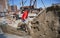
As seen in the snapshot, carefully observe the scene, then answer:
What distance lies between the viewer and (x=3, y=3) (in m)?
27.0

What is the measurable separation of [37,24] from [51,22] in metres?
1.03

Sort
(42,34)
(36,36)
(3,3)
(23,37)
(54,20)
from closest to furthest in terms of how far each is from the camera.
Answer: (54,20) < (42,34) < (36,36) < (23,37) < (3,3)

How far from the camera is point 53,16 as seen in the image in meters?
3.15

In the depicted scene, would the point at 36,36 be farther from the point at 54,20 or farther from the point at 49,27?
A: the point at 54,20

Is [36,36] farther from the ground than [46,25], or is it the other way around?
[46,25]

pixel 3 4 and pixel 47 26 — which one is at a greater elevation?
pixel 47 26

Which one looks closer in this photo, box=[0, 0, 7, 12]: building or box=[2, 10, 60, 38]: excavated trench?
box=[2, 10, 60, 38]: excavated trench

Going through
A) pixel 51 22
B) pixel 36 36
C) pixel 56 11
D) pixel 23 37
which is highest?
pixel 56 11

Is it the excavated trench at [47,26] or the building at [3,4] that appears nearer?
the excavated trench at [47,26]

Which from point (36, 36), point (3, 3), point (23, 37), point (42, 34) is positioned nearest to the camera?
point (42, 34)

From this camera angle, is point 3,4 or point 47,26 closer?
point 47,26

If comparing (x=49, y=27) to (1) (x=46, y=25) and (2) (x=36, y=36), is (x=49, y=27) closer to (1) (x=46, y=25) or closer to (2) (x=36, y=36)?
(1) (x=46, y=25)

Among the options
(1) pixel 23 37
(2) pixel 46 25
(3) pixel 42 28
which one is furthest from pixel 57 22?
(1) pixel 23 37

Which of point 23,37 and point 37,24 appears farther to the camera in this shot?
point 23,37
